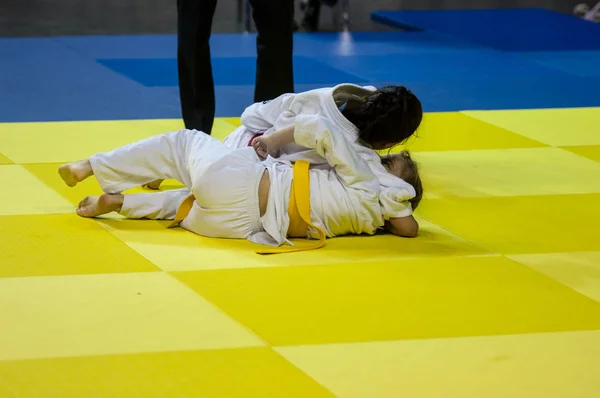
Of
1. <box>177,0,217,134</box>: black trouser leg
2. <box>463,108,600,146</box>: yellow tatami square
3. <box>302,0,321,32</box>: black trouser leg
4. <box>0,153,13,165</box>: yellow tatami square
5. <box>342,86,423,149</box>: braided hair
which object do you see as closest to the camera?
<box>342,86,423,149</box>: braided hair

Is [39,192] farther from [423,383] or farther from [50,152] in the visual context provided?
[423,383]

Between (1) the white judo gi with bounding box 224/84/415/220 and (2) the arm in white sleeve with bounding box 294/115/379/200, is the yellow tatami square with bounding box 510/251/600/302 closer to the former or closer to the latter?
(1) the white judo gi with bounding box 224/84/415/220

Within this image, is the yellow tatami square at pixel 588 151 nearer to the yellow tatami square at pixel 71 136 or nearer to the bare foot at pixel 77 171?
the yellow tatami square at pixel 71 136

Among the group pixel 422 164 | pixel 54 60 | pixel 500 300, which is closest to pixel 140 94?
pixel 54 60

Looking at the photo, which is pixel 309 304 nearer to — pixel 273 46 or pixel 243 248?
pixel 243 248

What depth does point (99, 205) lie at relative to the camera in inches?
193

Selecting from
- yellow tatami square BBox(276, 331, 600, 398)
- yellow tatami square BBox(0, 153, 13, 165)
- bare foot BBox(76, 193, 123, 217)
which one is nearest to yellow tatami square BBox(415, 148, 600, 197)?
bare foot BBox(76, 193, 123, 217)

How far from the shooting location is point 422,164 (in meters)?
6.30

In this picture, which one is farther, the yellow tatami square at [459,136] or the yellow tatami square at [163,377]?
the yellow tatami square at [459,136]

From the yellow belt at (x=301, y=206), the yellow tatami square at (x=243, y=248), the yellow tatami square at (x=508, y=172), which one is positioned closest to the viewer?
the yellow tatami square at (x=243, y=248)

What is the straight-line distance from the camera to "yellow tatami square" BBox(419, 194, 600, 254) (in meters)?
4.86

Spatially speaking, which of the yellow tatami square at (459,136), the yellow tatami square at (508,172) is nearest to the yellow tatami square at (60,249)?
the yellow tatami square at (508,172)

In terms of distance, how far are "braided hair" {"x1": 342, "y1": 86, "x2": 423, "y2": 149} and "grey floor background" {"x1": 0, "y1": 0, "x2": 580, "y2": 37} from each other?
22.2 ft

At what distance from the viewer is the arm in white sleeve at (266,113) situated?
16.8 ft
